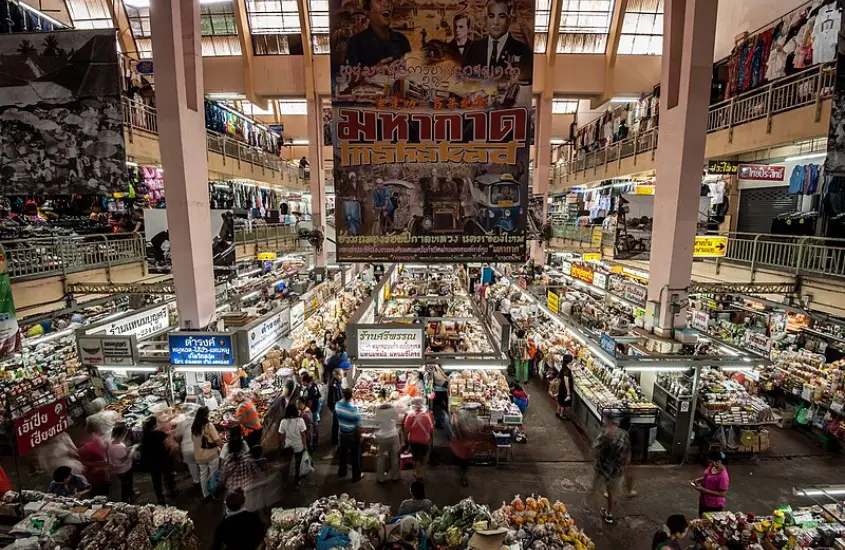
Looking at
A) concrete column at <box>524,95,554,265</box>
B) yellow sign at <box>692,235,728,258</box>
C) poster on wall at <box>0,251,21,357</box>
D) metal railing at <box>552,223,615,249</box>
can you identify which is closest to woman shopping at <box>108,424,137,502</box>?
poster on wall at <box>0,251,21,357</box>

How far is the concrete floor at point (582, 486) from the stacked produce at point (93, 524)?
4.84 ft

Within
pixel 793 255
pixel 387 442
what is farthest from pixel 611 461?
pixel 793 255

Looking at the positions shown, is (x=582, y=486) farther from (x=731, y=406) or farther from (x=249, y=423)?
(x=249, y=423)

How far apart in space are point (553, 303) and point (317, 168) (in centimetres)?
1293

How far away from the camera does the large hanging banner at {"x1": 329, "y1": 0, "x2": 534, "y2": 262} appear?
6852 mm

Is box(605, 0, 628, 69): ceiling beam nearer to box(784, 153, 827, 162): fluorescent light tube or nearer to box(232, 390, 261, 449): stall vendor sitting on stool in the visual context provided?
box(784, 153, 827, 162): fluorescent light tube

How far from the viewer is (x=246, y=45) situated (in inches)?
677

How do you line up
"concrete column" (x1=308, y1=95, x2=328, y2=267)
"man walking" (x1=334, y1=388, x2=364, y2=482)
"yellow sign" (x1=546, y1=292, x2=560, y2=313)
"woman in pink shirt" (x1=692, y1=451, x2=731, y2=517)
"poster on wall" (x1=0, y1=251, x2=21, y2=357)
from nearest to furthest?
"poster on wall" (x1=0, y1=251, x2=21, y2=357), "woman in pink shirt" (x1=692, y1=451, x2=731, y2=517), "man walking" (x1=334, y1=388, x2=364, y2=482), "yellow sign" (x1=546, y1=292, x2=560, y2=313), "concrete column" (x1=308, y1=95, x2=328, y2=267)

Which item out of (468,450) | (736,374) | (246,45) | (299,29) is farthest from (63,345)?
(736,374)

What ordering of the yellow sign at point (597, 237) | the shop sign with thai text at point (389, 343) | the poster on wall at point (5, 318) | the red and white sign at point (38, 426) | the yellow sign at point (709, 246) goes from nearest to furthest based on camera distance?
1. the red and white sign at point (38, 426)
2. the poster on wall at point (5, 318)
3. the shop sign with thai text at point (389, 343)
4. the yellow sign at point (709, 246)
5. the yellow sign at point (597, 237)

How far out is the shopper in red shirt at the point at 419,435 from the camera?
7465 mm

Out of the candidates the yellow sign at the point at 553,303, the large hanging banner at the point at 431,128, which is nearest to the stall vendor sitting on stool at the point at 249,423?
the large hanging banner at the point at 431,128

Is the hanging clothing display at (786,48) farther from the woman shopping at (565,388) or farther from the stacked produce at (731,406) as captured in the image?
the woman shopping at (565,388)

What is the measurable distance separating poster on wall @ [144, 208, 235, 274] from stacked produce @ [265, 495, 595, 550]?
17.2ft
